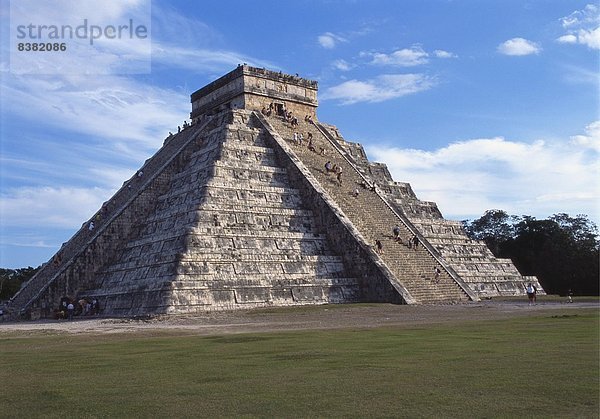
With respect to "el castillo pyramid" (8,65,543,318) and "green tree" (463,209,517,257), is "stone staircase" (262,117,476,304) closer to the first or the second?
"el castillo pyramid" (8,65,543,318)

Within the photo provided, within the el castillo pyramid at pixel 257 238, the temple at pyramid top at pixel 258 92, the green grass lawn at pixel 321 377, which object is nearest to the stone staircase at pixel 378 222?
the el castillo pyramid at pixel 257 238

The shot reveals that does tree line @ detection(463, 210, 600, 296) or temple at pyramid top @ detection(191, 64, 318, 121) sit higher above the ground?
temple at pyramid top @ detection(191, 64, 318, 121)

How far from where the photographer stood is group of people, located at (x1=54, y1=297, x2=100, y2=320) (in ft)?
70.7

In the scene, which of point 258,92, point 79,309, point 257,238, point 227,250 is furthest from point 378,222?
point 79,309

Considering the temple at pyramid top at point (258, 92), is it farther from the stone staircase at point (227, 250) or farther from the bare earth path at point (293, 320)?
the bare earth path at point (293, 320)

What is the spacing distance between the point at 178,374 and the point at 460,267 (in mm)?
22623

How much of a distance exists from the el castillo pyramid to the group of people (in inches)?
9.8

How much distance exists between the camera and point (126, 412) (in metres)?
5.30

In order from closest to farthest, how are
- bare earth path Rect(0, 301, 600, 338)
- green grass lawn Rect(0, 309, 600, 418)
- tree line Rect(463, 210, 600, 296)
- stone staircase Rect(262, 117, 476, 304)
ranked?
green grass lawn Rect(0, 309, 600, 418), bare earth path Rect(0, 301, 600, 338), stone staircase Rect(262, 117, 476, 304), tree line Rect(463, 210, 600, 296)

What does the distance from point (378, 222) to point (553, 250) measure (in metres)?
21.8

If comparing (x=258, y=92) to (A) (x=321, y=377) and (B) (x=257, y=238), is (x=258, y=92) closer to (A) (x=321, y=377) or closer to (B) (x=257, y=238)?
(B) (x=257, y=238)

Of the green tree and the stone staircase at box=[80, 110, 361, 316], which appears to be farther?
the green tree

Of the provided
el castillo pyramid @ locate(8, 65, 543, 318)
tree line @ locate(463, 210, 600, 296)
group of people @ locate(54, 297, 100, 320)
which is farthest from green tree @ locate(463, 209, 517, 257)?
group of people @ locate(54, 297, 100, 320)

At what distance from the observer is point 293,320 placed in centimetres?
1584
